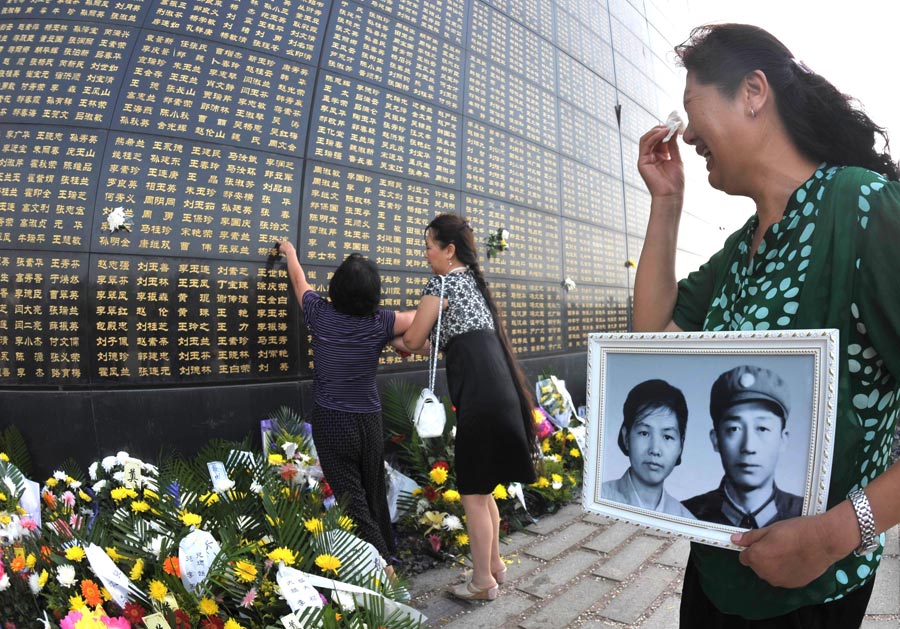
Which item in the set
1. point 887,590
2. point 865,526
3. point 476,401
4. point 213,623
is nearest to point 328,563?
point 213,623

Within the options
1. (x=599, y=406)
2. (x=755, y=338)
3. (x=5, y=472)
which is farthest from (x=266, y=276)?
(x=755, y=338)

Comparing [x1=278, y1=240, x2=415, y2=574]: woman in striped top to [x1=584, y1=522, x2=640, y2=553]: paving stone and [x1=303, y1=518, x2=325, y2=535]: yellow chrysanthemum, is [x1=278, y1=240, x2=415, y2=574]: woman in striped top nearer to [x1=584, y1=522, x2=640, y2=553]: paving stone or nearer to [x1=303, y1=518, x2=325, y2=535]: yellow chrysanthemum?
[x1=303, y1=518, x2=325, y2=535]: yellow chrysanthemum

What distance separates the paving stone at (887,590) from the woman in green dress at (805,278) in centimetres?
200

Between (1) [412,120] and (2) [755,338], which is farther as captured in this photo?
(1) [412,120]

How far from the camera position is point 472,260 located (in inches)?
111

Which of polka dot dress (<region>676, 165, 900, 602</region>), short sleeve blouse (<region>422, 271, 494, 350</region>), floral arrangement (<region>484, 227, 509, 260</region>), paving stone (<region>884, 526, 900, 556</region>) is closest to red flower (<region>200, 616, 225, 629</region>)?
polka dot dress (<region>676, 165, 900, 602</region>)

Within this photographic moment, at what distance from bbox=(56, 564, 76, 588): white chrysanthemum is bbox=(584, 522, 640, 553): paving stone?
2575mm

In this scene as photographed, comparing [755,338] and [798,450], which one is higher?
[755,338]

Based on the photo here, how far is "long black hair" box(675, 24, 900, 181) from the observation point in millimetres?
932

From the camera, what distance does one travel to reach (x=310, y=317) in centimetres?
280

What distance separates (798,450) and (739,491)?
10 cm

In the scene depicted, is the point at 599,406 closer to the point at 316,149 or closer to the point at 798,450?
the point at 798,450

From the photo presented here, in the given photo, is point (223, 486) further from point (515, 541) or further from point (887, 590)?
point (887, 590)

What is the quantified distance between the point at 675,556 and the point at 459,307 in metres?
1.82
